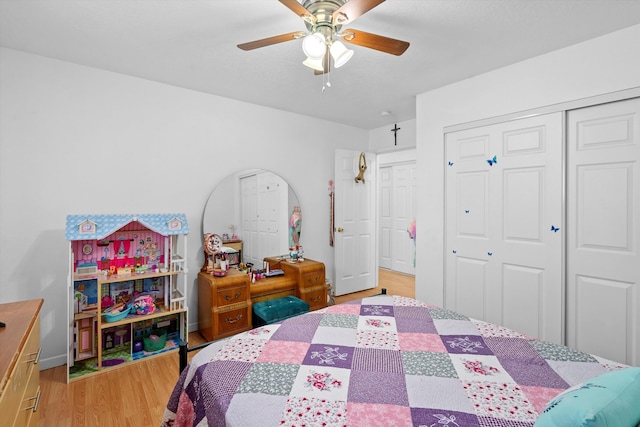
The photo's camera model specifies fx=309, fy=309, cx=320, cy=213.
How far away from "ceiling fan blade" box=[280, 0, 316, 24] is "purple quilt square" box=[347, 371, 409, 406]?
5.50 ft

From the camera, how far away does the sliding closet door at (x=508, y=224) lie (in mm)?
2520

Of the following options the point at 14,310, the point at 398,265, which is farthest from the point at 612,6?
the point at 398,265

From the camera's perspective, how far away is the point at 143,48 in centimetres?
240

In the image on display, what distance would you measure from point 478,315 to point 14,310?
136 inches

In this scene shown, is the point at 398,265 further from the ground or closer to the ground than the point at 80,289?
closer to the ground

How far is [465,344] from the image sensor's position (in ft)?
4.96

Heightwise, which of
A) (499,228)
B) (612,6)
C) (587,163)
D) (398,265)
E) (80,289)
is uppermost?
(612,6)

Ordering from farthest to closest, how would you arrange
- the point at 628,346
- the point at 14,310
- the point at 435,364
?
1. the point at 628,346
2. the point at 14,310
3. the point at 435,364

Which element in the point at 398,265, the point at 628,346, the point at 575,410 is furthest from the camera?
the point at 398,265

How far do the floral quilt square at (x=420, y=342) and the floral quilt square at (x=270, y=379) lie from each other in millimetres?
562

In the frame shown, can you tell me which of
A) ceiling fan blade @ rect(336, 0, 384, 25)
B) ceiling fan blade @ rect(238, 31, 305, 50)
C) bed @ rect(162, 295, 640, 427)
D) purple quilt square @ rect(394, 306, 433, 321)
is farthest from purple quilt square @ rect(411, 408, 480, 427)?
ceiling fan blade @ rect(238, 31, 305, 50)

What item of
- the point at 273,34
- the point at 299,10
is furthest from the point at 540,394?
the point at 273,34

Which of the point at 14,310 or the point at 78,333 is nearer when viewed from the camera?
the point at 14,310

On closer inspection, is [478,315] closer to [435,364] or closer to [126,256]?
[435,364]
